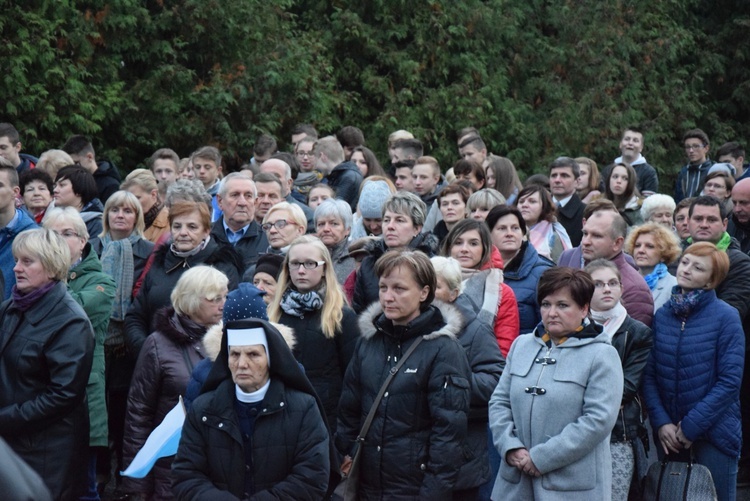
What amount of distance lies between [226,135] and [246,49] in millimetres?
1236

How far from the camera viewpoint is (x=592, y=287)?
6.18 metres

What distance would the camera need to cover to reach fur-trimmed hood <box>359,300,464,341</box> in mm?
6074

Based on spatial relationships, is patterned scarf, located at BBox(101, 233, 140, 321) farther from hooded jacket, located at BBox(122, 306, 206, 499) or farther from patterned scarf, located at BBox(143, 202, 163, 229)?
hooded jacket, located at BBox(122, 306, 206, 499)

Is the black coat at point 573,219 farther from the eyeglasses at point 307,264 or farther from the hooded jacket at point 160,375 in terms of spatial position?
the hooded jacket at point 160,375

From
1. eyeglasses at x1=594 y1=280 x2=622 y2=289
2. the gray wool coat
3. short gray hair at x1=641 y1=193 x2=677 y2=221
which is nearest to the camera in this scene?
the gray wool coat

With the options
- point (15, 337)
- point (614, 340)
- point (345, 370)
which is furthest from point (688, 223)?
point (15, 337)

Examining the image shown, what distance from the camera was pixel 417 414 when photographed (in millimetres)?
5953

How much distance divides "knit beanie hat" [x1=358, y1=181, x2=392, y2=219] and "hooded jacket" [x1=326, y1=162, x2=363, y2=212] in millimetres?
2461

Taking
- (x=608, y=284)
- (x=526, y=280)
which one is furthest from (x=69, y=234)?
(x=608, y=284)

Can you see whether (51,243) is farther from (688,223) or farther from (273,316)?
(688,223)

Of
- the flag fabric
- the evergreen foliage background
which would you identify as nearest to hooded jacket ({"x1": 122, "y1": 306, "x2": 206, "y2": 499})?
the flag fabric

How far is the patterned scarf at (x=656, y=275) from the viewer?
8.38 metres

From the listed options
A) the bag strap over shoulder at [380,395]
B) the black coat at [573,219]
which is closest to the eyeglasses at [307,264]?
the bag strap over shoulder at [380,395]

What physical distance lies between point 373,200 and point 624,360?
2604 mm
